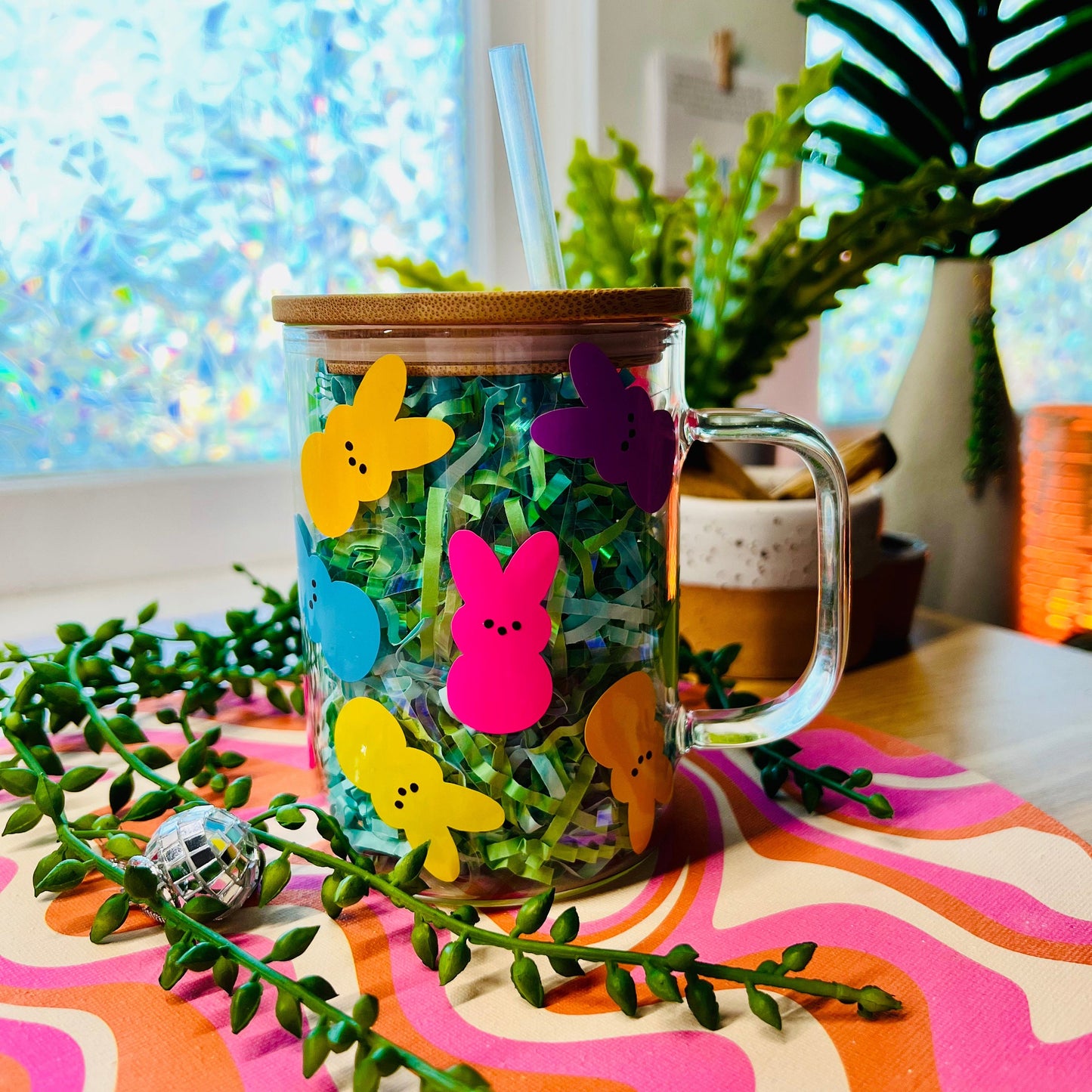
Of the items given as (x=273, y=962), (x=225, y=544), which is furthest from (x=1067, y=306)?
(x=273, y=962)

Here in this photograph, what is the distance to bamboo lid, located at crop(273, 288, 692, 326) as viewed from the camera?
0.31 meters

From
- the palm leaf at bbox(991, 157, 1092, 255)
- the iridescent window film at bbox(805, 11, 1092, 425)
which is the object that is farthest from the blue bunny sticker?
the iridescent window film at bbox(805, 11, 1092, 425)

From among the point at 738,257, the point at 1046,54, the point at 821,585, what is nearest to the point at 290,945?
the point at 821,585

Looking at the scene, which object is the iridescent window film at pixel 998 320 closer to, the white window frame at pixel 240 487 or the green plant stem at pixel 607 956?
the white window frame at pixel 240 487

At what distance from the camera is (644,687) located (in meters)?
0.36

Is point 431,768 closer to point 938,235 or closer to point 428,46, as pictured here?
point 938,235

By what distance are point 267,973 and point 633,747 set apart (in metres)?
0.14

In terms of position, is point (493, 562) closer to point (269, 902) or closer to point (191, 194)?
point (269, 902)

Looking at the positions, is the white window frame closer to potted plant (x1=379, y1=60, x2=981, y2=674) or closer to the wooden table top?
potted plant (x1=379, y1=60, x2=981, y2=674)

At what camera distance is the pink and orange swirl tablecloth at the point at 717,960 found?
0.28 meters

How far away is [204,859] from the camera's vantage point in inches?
13.5

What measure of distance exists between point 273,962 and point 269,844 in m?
0.04

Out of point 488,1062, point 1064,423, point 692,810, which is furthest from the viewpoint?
point 1064,423

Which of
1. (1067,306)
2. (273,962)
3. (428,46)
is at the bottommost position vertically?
(273,962)
